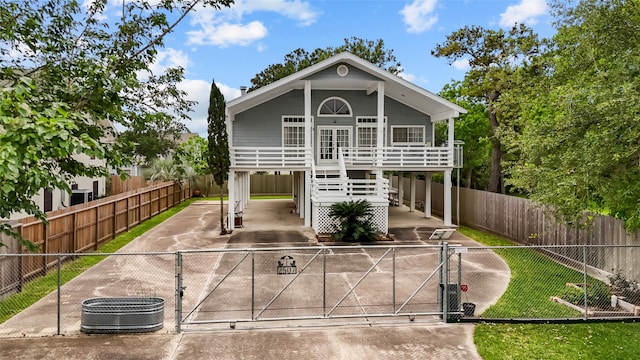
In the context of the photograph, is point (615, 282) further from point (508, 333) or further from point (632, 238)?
point (508, 333)

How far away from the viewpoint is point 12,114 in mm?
4984

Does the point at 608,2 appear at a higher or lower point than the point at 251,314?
higher

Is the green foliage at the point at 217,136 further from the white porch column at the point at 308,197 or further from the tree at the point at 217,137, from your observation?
the white porch column at the point at 308,197

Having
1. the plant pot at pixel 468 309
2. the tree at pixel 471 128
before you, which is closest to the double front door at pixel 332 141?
the tree at pixel 471 128

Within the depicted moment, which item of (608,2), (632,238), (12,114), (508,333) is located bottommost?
(508,333)

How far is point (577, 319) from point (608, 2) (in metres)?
6.95

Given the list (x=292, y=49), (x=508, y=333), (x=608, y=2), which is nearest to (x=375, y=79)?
(x=608, y=2)

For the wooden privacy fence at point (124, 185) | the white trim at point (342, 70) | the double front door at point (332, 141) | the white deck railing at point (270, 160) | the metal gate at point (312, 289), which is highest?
the white trim at point (342, 70)

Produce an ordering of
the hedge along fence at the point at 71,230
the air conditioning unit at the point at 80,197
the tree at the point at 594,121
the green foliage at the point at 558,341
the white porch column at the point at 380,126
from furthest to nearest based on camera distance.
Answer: the air conditioning unit at the point at 80,197, the white porch column at the point at 380,126, the hedge along fence at the point at 71,230, the tree at the point at 594,121, the green foliage at the point at 558,341

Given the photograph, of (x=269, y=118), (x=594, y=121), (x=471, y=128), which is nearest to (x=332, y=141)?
(x=269, y=118)

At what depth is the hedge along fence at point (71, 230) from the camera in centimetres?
1102

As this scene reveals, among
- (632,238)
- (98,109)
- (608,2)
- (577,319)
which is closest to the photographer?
(98,109)

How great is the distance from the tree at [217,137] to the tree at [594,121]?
1221 cm

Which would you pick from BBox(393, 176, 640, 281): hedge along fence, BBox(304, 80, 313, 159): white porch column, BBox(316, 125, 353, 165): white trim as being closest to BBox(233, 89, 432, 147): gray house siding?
BBox(316, 125, 353, 165): white trim
